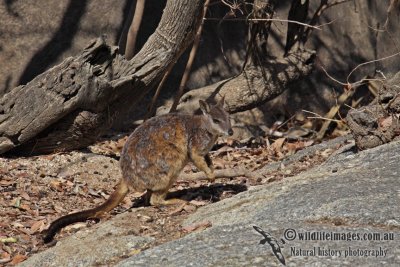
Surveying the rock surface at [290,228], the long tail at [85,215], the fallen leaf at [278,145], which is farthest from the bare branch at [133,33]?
the rock surface at [290,228]

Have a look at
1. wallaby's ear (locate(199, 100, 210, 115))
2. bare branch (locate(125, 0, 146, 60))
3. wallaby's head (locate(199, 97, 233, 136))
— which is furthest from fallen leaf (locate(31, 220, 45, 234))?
bare branch (locate(125, 0, 146, 60))

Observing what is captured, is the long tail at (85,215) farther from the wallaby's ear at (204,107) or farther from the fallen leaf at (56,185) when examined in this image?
the wallaby's ear at (204,107)

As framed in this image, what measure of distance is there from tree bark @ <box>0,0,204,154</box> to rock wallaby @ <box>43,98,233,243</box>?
1.42 metres

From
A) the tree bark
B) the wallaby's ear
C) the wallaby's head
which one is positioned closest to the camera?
the wallaby's head

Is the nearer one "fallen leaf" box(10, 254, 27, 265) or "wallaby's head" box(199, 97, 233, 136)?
"fallen leaf" box(10, 254, 27, 265)

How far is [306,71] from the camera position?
42.5 ft

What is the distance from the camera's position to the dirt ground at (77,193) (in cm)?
824

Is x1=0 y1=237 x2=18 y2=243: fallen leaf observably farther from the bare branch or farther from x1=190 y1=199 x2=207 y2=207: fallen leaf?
the bare branch

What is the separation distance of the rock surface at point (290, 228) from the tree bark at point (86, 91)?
228cm

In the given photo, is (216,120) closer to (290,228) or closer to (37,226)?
(37,226)

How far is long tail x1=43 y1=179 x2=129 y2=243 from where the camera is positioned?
8.21m

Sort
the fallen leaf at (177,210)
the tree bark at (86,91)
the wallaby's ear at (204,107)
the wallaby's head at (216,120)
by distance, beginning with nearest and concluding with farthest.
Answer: the fallen leaf at (177,210) < the wallaby's head at (216,120) < the wallaby's ear at (204,107) < the tree bark at (86,91)

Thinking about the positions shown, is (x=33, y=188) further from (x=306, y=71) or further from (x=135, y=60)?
(x=306, y=71)

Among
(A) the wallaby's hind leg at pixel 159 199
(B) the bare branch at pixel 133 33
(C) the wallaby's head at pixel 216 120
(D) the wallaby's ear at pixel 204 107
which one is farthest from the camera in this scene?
(B) the bare branch at pixel 133 33
